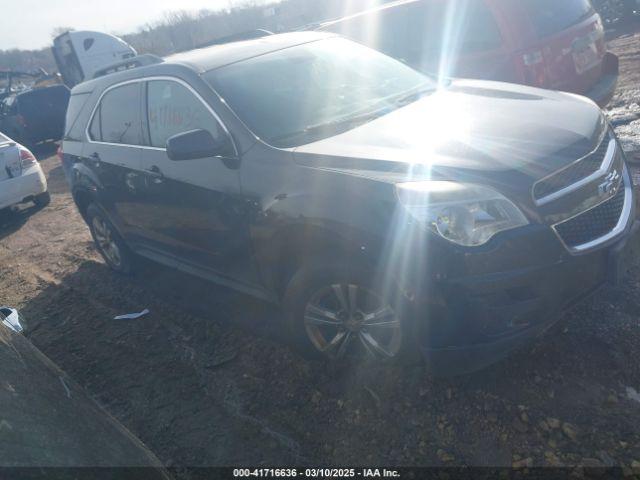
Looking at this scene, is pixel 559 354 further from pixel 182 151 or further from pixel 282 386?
pixel 182 151

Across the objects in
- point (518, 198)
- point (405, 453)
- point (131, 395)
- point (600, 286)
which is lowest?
point (131, 395)

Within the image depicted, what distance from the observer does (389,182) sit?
260 cm

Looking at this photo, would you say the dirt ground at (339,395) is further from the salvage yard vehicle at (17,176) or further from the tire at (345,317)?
the salvage yard vehicle at (17,176)

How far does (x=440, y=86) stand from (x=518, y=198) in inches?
74.2

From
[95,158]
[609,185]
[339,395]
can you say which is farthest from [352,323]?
[95,158]

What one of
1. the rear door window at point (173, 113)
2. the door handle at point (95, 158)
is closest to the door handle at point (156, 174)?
the rear door window at point (173, 113)

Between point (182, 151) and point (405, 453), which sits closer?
point (405, 453)

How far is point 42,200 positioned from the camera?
9016mm

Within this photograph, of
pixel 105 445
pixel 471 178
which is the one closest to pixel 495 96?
pixel 471 178

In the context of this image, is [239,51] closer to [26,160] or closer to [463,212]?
[463,212]

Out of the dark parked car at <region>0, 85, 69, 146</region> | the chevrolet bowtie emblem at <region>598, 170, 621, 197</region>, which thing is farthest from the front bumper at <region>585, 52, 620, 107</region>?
the dark parked car at <region>0, 85, 69, 146</region>

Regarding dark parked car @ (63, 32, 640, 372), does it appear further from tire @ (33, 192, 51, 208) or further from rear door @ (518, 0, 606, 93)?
tire @ (33, 192, 51, 208)

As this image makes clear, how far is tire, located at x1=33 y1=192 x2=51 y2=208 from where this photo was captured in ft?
29.4

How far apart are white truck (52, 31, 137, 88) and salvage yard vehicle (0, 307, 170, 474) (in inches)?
691
